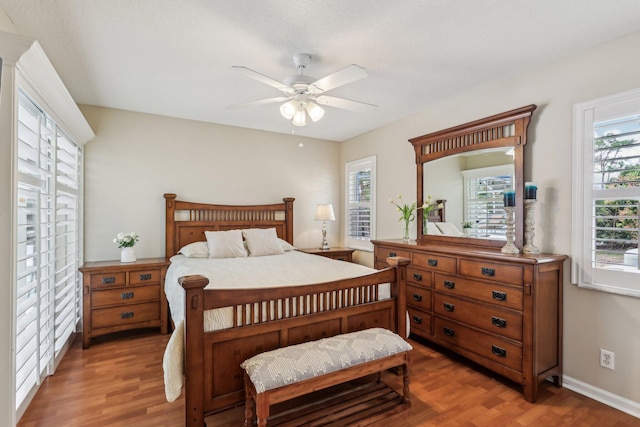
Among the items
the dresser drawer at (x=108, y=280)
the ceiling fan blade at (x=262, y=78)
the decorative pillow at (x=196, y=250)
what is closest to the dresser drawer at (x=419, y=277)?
the ceiling fan blade at (x=262, y=78)

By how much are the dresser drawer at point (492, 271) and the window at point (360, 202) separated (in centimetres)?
199

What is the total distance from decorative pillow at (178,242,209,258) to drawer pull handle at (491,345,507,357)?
9.80 ft

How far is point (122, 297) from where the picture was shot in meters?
3.30

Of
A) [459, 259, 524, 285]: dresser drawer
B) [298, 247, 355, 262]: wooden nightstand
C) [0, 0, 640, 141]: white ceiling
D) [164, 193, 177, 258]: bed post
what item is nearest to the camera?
[0, 0, 640, 141]: white ceiling

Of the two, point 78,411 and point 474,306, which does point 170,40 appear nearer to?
point 78,411

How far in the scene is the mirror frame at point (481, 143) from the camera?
2.66 metres

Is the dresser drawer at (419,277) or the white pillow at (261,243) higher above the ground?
the white pillow at (261,243)

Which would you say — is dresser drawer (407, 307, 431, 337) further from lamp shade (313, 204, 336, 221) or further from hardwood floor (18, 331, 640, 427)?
lamp shade (313, 204, 336, 221)

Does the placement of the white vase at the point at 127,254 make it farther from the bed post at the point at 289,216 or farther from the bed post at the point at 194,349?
the bed post at the point at 194,349

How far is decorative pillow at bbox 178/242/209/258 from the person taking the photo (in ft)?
11.8

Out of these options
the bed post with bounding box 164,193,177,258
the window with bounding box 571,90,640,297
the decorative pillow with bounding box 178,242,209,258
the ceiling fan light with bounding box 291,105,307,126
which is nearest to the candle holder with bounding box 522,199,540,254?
the window with bounding box 571,90,640,297

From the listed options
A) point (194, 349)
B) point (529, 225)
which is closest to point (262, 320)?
point (194, 349)

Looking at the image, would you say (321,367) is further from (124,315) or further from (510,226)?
(124,315)

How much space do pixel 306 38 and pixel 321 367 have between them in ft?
7.03
